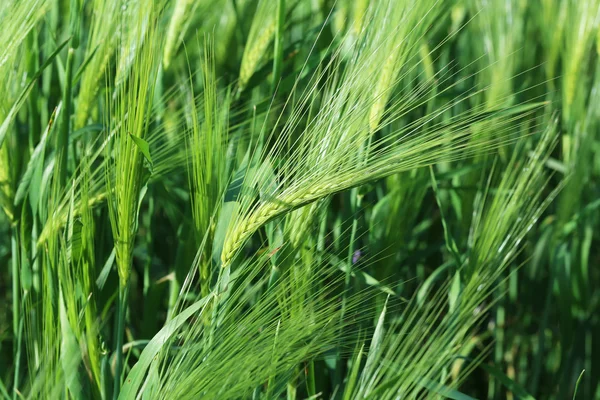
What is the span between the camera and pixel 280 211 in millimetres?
745

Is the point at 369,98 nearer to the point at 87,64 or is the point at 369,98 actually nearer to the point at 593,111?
the point at 87,64

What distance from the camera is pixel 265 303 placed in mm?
756

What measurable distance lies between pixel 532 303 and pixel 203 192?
0.88 m

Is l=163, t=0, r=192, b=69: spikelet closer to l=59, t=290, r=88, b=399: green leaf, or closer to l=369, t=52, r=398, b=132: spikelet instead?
l=369, t=52, r=398, b=132: spikelet

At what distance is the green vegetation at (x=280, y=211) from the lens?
77 cm

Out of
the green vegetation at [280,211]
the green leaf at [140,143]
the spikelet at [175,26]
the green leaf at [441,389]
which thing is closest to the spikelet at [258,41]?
the green vegetation at [280,211]

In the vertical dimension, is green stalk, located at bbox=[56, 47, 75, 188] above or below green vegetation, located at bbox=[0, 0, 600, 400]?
above

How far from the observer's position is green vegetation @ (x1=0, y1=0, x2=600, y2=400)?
30.2 inches

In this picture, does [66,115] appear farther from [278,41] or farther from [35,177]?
[278,41]

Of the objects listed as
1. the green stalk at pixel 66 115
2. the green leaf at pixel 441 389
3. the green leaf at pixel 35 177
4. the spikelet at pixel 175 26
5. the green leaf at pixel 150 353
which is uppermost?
the spikelet at pixel 175 26

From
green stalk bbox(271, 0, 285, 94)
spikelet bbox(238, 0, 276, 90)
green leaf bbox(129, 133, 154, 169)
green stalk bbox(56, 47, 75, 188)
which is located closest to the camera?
green leaf bbox(129, 133, 154, 169)

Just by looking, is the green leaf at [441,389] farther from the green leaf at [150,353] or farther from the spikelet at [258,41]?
→ the spikelet at [258,41]

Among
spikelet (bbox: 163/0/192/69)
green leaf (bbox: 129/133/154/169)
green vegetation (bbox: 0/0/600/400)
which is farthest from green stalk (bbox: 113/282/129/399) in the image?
spikelet (bbox: 163/0/192/69)

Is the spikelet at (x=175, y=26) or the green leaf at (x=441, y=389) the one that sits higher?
the spikelet at (x=175, y=26)
